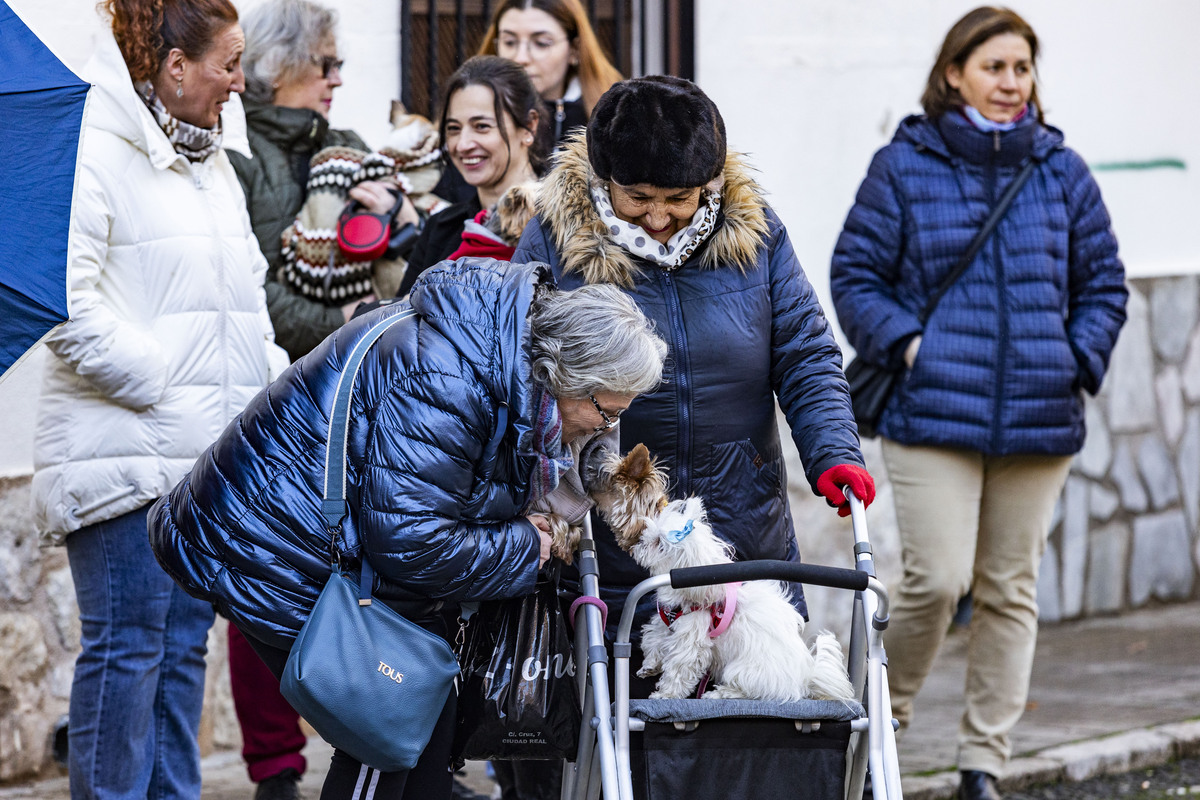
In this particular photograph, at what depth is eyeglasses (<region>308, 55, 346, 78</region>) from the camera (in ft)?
15.5

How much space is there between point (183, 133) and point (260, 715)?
1.81m

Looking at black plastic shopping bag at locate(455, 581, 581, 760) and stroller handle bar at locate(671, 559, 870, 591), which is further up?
stroller handle bar at locate(671, 559, 870, 591)

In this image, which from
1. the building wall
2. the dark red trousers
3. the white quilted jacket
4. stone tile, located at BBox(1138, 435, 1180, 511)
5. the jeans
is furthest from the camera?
stone tile, located at BBox(1138, 435, 1180, 511)

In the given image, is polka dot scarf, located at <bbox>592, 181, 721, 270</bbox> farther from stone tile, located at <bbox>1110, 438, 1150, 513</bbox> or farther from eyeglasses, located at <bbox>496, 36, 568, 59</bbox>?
stone tile, located at <bbox>1110, 438, 1150, 513</bbox>

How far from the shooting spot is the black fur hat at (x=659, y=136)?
328cm

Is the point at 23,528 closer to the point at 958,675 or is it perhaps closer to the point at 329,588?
the point at 329,588

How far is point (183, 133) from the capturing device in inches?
149

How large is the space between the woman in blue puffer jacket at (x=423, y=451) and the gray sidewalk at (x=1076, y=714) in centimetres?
214

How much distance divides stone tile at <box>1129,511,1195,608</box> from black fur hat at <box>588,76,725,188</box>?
5.14 meters

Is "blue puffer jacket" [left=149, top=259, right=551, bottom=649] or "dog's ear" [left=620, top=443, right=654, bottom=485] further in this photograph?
"dog's ear" [left=620, top=443, right=654, bottom=485]

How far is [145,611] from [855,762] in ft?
5.98

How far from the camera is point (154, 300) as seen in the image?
148 inches

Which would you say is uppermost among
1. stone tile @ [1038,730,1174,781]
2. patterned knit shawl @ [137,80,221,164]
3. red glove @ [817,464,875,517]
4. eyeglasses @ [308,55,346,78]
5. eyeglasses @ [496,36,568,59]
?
eyeglasses @ [496,36,568,59]

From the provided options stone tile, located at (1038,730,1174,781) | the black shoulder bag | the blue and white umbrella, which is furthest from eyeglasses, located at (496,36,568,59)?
stone tile, located at (1038,730,1174,781)
